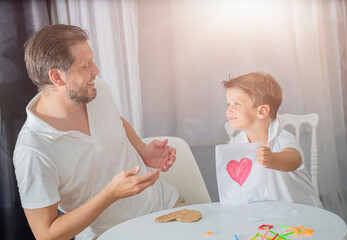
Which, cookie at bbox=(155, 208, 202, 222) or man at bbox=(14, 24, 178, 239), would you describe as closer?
cookie at bbox=(155, 208, 202, 222)

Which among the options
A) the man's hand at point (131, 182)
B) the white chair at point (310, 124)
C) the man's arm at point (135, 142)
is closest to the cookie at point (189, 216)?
the man's hand at point (131, 182)

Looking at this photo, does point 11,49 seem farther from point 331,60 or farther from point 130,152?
point 331,60

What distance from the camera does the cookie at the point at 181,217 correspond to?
1.11m

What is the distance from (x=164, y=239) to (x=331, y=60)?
51.2 inches

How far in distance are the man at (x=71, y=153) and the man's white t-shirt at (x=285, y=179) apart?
0.35 metres

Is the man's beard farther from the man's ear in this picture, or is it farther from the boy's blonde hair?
the boy's blonde hair

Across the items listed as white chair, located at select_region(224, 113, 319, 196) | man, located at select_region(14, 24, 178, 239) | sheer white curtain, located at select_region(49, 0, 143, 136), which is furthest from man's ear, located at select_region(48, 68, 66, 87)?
white chair, located at select_region(224, 113, 319, 196)

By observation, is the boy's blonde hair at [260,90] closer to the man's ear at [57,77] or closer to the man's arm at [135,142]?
the man's arm at [135,142]

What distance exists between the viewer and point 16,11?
171cm

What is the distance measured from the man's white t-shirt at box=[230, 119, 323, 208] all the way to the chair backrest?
29cm

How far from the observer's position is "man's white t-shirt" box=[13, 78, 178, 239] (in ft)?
4.13

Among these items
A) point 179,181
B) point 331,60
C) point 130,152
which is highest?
point 331,60

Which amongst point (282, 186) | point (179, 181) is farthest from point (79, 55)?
point (282, 186)

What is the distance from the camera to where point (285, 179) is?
1.43m
